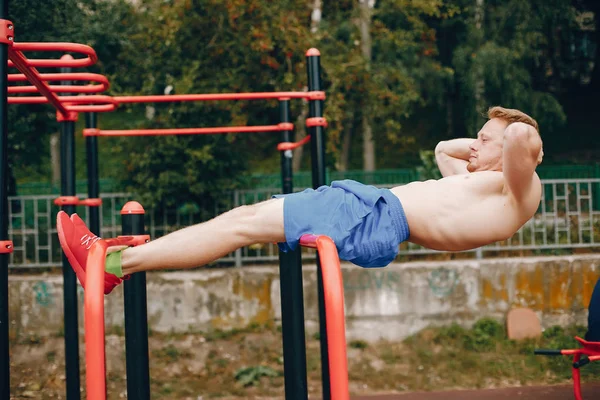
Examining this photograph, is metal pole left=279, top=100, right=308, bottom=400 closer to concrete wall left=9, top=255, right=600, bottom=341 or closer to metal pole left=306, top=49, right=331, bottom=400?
metal pole left=306, top=49, right=331, bottom=400

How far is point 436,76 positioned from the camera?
12602 millimetres

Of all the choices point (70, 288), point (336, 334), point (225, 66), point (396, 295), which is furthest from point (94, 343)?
point (225, 66)

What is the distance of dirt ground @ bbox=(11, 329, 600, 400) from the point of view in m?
5.42

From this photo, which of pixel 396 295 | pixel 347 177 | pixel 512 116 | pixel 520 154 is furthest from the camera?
pixel 347 177

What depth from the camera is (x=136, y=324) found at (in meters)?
2.38

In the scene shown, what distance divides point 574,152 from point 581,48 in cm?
199

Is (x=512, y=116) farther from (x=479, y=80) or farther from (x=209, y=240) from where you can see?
(x=479, y=80)

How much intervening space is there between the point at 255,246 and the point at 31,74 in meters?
4.02

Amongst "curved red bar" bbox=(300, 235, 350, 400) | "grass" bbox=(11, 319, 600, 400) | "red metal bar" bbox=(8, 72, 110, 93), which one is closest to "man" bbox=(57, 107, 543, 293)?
"curved red bar" bbox=(300, 235, 350, 400)

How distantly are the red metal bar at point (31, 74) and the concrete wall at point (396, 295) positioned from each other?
278 cm

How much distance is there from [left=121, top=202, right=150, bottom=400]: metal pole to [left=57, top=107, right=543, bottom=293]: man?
0.13m

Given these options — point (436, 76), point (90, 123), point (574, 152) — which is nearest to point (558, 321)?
point (90, 123)

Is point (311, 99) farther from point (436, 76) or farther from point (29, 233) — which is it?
point (436, 76)

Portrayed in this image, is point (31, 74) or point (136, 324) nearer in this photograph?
point (136, 324)
